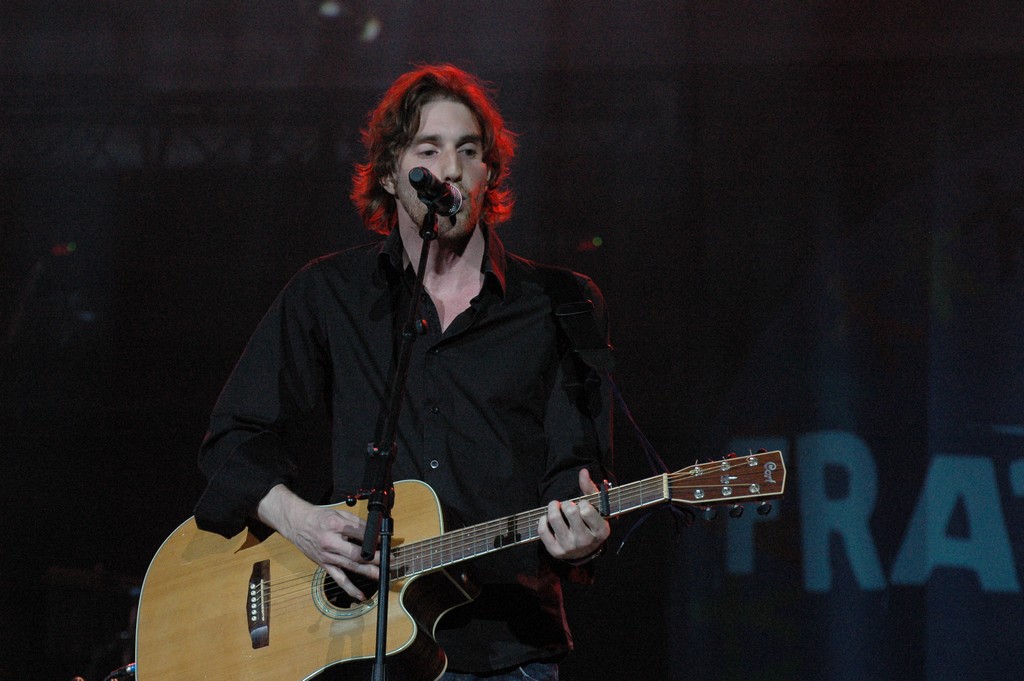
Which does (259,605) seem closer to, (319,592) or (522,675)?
(319,592)

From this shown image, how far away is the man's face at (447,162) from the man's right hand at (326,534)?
0.87m

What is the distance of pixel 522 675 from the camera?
2410 mm

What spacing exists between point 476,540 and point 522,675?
1.17 feet

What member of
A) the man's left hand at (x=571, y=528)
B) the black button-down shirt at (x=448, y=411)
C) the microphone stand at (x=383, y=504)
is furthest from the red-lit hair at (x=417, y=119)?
the man's left hand at (x=571, y=528)

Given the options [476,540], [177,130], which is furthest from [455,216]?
[177,130]

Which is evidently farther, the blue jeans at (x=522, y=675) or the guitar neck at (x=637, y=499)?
the blue jeans at (x=522, y=675)

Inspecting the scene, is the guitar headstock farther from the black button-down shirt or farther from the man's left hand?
the black button-down shirt

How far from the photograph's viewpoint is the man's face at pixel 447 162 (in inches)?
110

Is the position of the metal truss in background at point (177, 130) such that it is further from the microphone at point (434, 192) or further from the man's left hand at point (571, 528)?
the man's left hand at point (571, 528)

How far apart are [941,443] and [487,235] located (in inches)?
90.3

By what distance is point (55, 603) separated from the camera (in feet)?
14.4

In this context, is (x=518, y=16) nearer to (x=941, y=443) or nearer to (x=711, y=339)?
(x=711, y=339)

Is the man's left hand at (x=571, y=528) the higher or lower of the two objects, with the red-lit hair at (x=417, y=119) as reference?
lower

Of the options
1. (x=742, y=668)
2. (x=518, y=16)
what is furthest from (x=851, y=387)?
(x=518, y=16)
